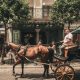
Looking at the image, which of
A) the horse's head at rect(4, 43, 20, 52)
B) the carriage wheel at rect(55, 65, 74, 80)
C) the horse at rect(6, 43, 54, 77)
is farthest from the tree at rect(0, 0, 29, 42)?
the carriage wheel at rect(55, 65, 74, 80)

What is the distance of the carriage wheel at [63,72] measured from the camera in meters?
16.4

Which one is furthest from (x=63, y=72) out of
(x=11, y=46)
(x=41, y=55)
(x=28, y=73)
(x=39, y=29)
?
(x=39, y=29)

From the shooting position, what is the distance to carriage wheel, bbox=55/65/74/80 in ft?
53.9

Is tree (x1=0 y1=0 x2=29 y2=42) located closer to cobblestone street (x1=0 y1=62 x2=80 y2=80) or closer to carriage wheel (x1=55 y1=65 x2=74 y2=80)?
cobblestone street (x1=0 y1=62 x2=80 y2=80)

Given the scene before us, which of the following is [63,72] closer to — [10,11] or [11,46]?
[11,46]

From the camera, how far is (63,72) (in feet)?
54.2

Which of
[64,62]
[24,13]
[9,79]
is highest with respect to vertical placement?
[24,13]

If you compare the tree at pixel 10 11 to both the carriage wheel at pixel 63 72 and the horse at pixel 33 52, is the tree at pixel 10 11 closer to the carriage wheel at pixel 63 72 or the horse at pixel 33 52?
the horse at pixel 33 52

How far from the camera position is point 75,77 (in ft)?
56.1

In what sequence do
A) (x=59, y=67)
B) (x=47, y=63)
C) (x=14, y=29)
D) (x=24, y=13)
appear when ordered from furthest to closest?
(x=14, y=29) → (x=24, y=13) → (x=47, y=63) → (x=59, y=67)

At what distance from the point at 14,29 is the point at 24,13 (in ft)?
41.0

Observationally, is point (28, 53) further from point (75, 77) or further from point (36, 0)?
point (36, 0)

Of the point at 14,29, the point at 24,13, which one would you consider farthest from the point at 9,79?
the point at 14,29

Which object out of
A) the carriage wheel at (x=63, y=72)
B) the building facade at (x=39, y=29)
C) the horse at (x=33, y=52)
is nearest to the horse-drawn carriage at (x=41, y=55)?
the horse at (x=33, y=52)
